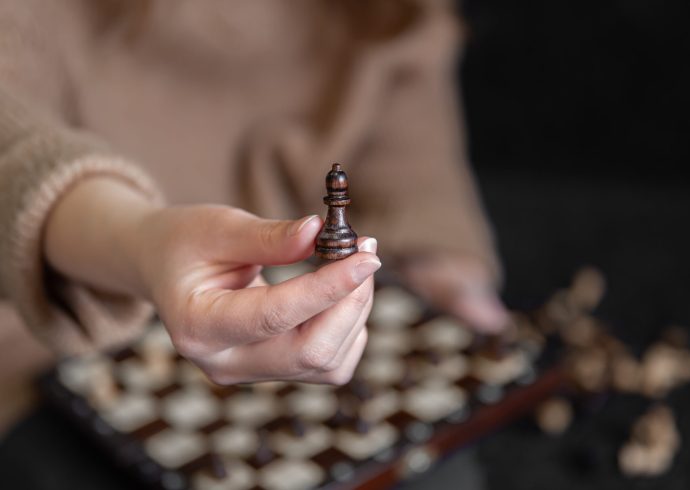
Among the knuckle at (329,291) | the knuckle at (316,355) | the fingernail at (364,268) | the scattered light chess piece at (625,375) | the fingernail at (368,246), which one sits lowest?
the scattered light chess piece at (625,375)

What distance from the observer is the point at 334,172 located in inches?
14.0

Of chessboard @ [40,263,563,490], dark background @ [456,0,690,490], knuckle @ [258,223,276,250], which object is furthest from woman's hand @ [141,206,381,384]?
dark background @ [456,0,690,490]

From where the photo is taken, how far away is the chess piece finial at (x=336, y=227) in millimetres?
355

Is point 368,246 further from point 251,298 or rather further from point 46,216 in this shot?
point 46,216

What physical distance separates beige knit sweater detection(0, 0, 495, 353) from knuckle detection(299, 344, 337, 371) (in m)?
0.47

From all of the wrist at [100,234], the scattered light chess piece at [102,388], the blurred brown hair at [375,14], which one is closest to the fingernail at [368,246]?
the wrist at [100,234]

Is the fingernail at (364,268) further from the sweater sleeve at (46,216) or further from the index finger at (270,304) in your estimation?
the sweater sleeve at (46,216)

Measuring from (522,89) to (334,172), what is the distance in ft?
4.02

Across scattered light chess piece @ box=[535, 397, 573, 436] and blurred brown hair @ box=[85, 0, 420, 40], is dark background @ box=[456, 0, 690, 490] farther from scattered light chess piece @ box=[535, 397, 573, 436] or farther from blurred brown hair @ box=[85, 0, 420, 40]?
blurred brown hair @ box=[85, 0, 420, 40]

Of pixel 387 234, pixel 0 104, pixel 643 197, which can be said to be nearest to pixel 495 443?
pixel 387 234

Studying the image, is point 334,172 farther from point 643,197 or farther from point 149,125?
point 643,197

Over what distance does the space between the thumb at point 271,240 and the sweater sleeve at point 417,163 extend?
0.68m

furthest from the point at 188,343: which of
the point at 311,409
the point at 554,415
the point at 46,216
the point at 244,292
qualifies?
the point at 554,415

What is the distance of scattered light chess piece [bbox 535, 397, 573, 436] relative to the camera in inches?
33.6
